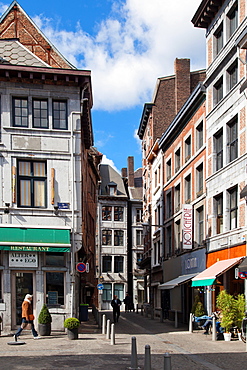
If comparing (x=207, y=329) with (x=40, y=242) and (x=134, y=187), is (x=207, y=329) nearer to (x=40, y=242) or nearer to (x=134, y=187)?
(x=40, y=242)

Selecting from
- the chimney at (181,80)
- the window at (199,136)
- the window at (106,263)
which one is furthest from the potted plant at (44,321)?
the window at (106,263)

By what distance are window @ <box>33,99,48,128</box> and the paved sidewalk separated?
8.75 meters

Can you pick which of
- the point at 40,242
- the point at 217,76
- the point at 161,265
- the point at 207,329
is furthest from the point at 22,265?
the point at 161,265

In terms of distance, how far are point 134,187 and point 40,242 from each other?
49.3 metres

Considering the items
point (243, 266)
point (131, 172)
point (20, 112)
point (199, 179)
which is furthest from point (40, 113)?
point (131, 172)

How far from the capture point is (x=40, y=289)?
22266 mm

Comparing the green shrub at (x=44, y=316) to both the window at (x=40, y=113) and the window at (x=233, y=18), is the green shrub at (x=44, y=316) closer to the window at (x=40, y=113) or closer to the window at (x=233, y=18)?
the window at (x=40, y=113)

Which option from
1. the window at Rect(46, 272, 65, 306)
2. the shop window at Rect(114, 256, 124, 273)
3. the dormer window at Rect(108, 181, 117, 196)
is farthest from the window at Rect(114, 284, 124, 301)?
the window at Rect(46, 272, 65, 306)

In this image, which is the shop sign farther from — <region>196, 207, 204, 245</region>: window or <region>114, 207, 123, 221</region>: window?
<region>114, 207, 123, 221</region>: window

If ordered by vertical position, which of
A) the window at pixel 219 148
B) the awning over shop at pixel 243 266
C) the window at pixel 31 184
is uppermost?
the window at pixel 219 148

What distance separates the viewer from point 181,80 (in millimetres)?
43562

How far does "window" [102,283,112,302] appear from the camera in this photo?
210 ft

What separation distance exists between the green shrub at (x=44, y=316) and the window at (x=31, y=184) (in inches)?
174

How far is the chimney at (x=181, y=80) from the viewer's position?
140 ft
